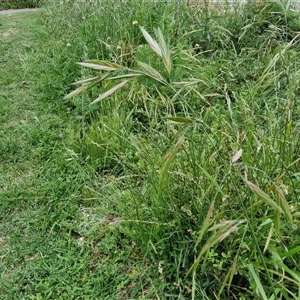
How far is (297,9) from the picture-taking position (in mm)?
3754

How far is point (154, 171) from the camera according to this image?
5.53 ft

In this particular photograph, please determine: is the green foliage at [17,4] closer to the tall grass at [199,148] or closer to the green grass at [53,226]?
the tall grass at [199,148]

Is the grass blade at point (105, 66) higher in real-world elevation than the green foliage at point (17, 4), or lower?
higher

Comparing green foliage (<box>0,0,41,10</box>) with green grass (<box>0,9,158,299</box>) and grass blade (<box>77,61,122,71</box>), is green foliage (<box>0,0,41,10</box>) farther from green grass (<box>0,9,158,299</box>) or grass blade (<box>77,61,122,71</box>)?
grass blade (<box>77,61,122,71</box>)

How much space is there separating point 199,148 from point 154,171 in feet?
0.81

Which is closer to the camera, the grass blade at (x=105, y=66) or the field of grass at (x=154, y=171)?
the grass blade at (x=105, y=66)

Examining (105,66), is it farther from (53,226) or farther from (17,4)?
(17,4)

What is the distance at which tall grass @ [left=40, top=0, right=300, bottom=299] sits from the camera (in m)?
1.27

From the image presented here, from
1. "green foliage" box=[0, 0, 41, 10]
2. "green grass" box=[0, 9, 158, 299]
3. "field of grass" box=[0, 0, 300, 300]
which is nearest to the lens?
"field of grass" box=[0, 0, 300, 300]

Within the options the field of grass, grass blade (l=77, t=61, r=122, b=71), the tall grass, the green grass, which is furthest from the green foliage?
grass blade (l=77, t=61, r=122, b=71)

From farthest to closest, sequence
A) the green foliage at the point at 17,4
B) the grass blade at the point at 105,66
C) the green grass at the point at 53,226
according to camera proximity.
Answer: the green foliage at the point at 17,4 < the green grass at the point at 53,226 < the grass blade at the point at 105,66

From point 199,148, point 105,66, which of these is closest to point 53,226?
point 199,148

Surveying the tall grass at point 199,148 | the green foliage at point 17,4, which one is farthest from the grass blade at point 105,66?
the green foliage at point 17,4

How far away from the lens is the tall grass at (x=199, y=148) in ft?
4.16
